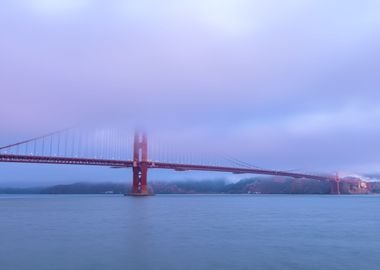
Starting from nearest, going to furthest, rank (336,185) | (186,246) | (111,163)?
1. (186,246)
2. (111,163)
3. (336,185)

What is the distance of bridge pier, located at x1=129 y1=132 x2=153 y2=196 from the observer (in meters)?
53.0

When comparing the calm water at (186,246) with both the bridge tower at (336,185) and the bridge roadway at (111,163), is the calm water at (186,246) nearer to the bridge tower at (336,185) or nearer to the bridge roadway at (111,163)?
the bridge roadway at (111,163)

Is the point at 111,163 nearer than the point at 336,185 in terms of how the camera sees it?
Yes

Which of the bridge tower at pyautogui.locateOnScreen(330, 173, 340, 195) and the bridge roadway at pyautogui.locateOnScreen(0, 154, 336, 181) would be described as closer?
the bridge roadway at pyautogui.locateOnScreen(0, 154, 336, 181)

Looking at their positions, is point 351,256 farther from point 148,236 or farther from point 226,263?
point 148,236

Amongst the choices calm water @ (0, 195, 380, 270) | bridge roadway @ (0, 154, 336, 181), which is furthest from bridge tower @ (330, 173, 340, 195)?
calm water @ (0, 195, 380, 270)

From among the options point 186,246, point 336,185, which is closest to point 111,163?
point 186,246

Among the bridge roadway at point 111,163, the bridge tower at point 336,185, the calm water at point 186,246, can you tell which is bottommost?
the calm water at point 186,246

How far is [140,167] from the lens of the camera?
53.1 metres

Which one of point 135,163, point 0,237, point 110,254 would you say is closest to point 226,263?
point 110,254

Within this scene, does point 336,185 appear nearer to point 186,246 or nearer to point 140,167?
point 140,167

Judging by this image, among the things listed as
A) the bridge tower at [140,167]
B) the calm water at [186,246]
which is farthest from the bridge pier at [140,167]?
the calm water at [186,246]

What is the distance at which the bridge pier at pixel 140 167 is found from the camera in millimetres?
53031

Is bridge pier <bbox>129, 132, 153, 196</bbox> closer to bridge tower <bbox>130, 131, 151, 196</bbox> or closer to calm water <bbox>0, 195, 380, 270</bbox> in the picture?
bridge tower <bbox>130, 131, 151, 196</bbox>
